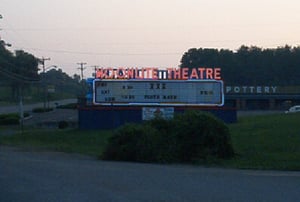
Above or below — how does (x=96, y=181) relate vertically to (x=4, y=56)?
below

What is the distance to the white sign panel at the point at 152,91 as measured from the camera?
5556 centimetres

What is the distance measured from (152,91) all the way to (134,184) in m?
37.8

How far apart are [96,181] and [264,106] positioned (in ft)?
331

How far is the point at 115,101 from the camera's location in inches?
2203

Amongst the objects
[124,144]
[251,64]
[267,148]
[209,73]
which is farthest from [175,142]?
[251,64]

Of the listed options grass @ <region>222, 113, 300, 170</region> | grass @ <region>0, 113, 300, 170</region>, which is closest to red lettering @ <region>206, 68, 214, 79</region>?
grass @ <region>0, 113, 300, 170</region>

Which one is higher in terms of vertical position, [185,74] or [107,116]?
[185,74]

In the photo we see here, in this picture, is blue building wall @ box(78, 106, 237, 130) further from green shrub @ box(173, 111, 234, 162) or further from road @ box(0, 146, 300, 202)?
road @ box(0, 146, 300, 202)

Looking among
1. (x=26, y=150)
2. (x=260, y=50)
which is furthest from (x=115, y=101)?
(x=260, y=50)

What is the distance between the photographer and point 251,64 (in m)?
142

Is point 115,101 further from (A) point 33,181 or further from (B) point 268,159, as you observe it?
(A) point 33,181

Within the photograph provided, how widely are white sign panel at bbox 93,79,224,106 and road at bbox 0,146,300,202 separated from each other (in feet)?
102

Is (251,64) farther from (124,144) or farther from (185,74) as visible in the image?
(124,144)

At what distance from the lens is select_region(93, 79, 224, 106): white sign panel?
A: 55.6 metres
